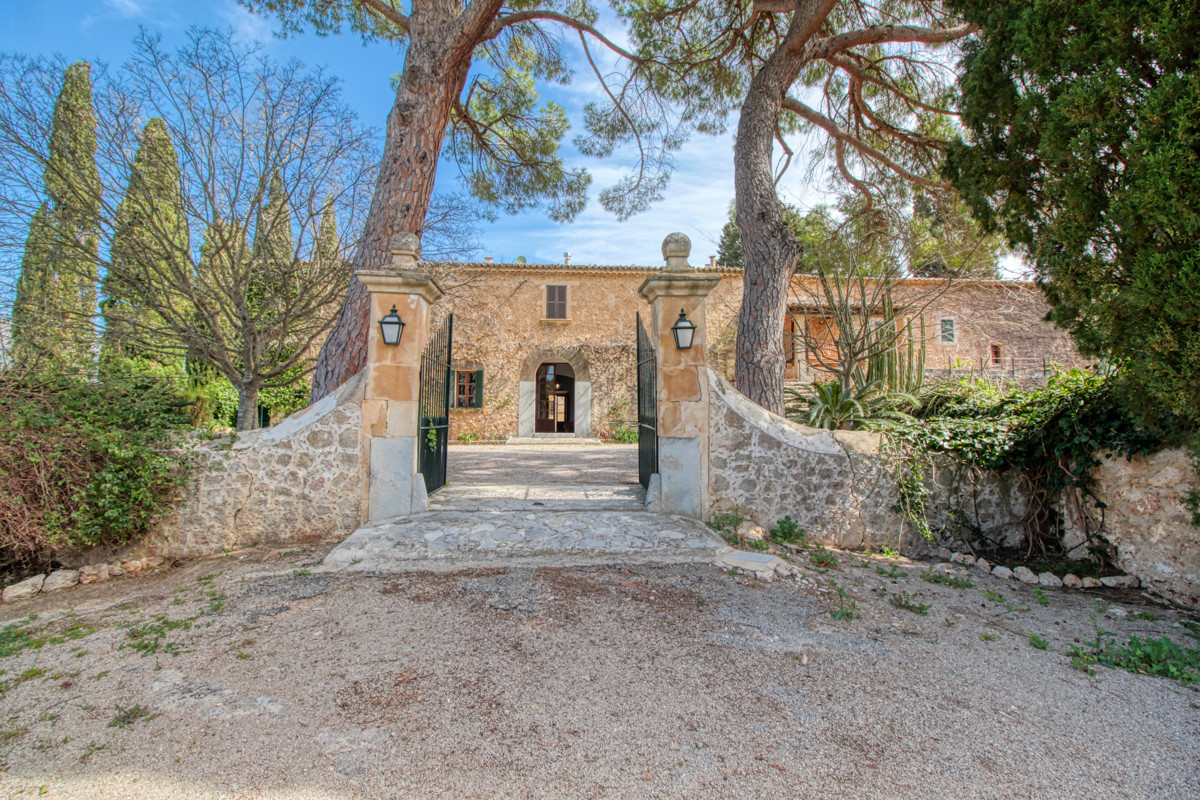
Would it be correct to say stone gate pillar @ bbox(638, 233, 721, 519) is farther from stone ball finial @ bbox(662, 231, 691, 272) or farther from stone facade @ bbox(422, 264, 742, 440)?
stone facade @ bbox(422, 264, 742, 440)

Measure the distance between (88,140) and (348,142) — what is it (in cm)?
249

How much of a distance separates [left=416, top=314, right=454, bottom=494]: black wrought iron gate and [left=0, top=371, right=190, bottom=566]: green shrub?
179 cm

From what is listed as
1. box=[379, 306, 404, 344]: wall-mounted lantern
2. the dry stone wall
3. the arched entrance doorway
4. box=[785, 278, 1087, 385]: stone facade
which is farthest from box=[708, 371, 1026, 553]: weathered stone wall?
the arched entrance doorway

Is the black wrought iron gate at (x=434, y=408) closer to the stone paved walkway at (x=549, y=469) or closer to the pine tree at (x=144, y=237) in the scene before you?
the stone paved walkway at (x=549, y=469)

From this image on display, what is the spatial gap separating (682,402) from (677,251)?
1.34 metres

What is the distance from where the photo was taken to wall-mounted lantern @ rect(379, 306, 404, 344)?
457 cm

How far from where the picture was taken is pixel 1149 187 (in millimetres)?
3037

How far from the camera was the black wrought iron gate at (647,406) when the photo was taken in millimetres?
4929

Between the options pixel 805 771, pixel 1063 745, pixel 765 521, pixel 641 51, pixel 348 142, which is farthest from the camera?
pixel 641 51

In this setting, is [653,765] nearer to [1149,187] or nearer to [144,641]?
[144,641]

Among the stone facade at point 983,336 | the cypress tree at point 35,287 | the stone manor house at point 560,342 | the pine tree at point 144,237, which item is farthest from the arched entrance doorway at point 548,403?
the cypress tree at point 35,287

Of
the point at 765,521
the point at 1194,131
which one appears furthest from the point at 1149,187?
the point at 765,521

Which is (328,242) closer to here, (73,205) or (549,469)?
(73,205)

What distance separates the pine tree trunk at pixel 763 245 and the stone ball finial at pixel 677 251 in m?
1.76
